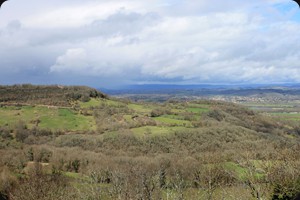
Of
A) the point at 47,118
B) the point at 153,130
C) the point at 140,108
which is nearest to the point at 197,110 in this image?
the point at 140,108

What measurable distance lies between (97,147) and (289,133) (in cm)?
5094

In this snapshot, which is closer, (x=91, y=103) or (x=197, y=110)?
(x=91, y=103)

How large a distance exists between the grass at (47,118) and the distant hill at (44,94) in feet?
14.3

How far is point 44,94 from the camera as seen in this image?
8756 centimetres

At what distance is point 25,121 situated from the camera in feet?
239

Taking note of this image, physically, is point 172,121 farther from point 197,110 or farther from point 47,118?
point 47,118

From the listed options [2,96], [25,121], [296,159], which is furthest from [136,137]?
[296,159]

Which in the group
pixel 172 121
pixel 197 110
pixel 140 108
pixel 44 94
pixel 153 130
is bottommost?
pixel 153 130

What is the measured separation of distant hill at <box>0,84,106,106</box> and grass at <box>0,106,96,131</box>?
4346 millimetres

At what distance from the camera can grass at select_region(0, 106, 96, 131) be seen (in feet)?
237

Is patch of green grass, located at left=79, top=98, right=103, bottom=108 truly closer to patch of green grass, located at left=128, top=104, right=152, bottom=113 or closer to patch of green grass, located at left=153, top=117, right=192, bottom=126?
patch of green grass, located at left=128, top=104, right=152, bottom=113

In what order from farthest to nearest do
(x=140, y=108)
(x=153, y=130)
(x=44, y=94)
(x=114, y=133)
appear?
(x=140, y=108)
(x=44, y=94)
(x=153, y=130)
(x=114, y=133)

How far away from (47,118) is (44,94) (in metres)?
13.9

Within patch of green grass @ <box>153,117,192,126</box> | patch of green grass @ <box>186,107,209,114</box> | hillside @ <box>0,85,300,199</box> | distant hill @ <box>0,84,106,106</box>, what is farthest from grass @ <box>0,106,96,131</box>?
patch of green grass @ <box>186,107,209,114</box>
